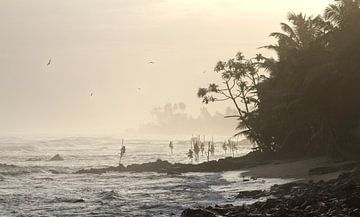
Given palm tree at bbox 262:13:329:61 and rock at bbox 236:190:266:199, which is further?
palm tree at bbox 262:13:329:61

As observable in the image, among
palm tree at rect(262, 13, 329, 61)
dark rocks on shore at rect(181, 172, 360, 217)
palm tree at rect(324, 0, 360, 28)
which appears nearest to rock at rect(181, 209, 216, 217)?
dark rocks on shore at rect(181, 172, 360, 217)

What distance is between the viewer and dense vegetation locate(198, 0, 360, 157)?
30.0 metres

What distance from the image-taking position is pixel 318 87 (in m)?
31.6

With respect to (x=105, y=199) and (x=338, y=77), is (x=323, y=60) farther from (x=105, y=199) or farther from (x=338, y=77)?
(x=105, y=199)

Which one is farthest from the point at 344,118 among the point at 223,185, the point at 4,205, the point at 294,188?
the point at 4,205

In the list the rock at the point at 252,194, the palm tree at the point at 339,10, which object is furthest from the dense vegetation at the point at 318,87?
the rock at the point at 252,194

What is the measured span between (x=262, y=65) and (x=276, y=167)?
14.3m

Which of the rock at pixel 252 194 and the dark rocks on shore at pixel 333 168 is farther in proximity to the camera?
the dark rocks on shore at pixel 333 168

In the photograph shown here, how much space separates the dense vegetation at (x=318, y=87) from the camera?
98.6ft

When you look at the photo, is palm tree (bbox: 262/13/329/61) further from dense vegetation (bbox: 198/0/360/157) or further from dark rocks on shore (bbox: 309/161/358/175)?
dark rocks on shore (bbox: 309/161/358/175)

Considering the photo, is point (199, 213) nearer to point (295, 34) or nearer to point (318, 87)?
point (318, 87)

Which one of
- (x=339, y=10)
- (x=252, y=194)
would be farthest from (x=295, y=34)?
(x=252, y=194)

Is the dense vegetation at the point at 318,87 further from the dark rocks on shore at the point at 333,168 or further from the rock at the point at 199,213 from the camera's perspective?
the rock at the point at 199,213

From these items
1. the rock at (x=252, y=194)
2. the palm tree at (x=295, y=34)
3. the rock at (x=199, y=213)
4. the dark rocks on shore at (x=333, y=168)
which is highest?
the palm tree at (x=295, y=34)
